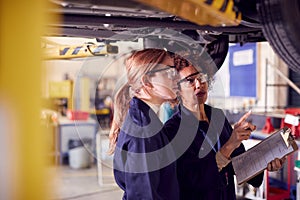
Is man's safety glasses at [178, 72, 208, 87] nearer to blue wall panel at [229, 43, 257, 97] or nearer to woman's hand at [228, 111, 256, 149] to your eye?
woman's hand at [228, 111, 256, 149]

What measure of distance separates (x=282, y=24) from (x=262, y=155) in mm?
926

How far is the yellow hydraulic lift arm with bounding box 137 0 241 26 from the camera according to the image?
908 mm

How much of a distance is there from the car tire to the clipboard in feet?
2.33

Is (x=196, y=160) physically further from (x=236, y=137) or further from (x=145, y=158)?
(x=145, y=158)

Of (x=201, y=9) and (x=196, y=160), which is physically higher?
(x=201, y=9)

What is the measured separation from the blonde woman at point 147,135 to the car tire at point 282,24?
24.7 inches

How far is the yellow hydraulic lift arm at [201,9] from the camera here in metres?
0.91

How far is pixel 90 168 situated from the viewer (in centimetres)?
585

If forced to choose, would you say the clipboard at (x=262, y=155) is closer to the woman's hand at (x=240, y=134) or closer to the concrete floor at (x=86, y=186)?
the woman's hand at (x=240, y=134)

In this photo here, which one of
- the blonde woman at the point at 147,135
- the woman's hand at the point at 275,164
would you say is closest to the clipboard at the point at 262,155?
the woman's hand at the point at 275,164

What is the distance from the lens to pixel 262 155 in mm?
1824

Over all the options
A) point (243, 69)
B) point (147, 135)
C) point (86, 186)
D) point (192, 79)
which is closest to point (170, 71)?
point (192, 79)

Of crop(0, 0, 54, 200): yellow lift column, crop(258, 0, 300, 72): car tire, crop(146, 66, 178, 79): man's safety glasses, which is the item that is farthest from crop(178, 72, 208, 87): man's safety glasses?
crop(0, 0, 54, 200): yellow lift column

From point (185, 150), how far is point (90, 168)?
14.3ft
